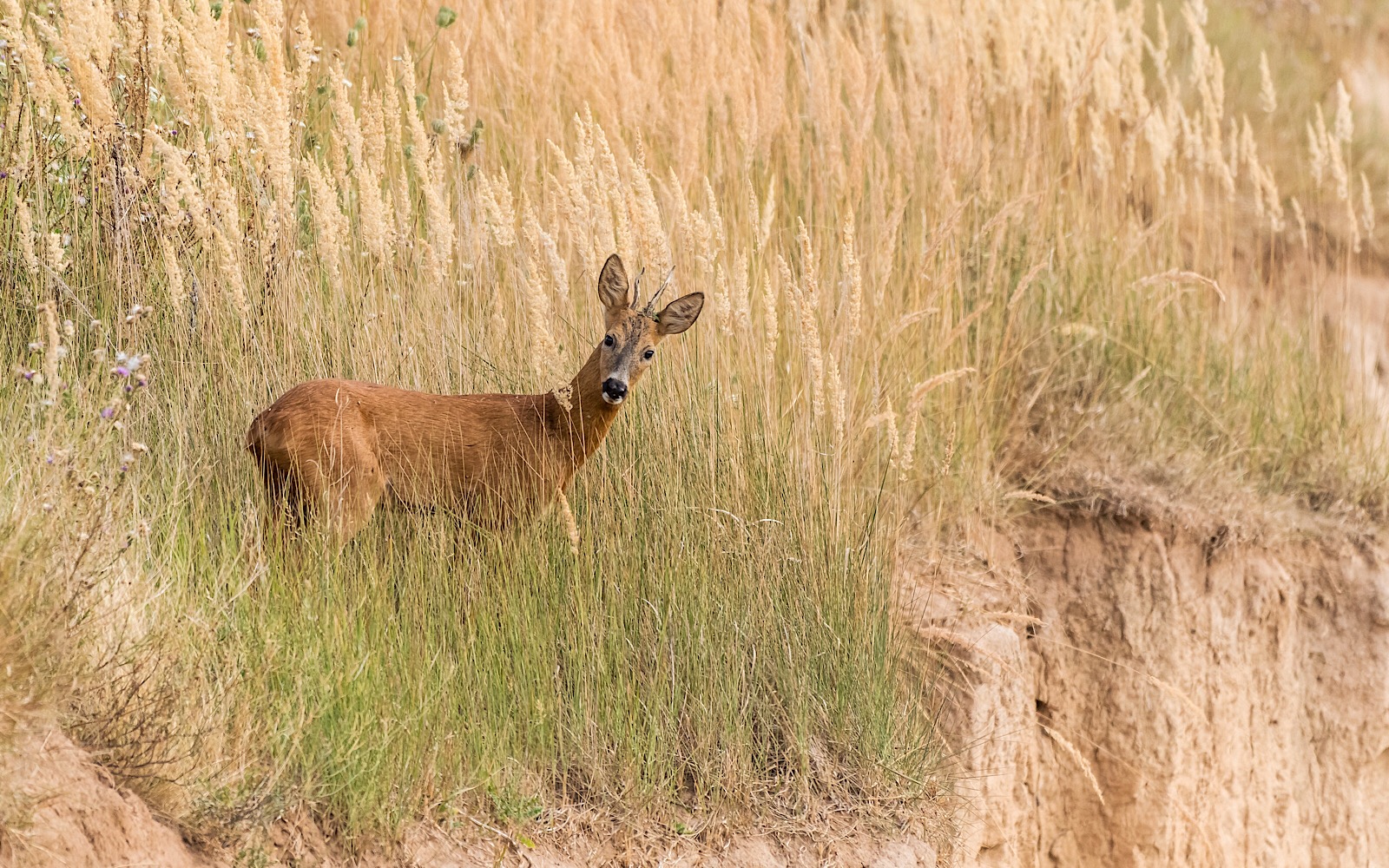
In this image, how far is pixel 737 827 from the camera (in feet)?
14.3

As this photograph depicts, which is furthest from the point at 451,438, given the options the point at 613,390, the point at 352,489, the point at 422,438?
the point at 613,390

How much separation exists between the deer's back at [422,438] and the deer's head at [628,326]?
10.3 inches

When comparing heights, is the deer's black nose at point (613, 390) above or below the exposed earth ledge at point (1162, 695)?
above

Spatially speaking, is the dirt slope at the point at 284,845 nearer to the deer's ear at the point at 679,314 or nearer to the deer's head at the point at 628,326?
the deer's head at the point at 628,326

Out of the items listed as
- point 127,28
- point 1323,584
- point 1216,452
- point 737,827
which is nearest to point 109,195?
point 127,28

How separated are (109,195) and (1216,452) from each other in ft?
15.3

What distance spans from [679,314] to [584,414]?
1.30 ft

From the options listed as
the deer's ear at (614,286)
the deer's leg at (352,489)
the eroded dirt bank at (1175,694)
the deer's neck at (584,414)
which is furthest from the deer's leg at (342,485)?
the eroded dirt bank at (1175,694)

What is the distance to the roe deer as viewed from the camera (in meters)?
4.07

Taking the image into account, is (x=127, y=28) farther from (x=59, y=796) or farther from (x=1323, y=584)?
(x=1323, y=584)

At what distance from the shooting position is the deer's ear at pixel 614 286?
4.41m

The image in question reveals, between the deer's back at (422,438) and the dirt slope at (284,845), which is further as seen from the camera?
the deer's back at (422,438)

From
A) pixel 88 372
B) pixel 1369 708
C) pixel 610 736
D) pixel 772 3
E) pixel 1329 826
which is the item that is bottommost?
pixel 1329 826

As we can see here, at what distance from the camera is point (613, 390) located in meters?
4.18
